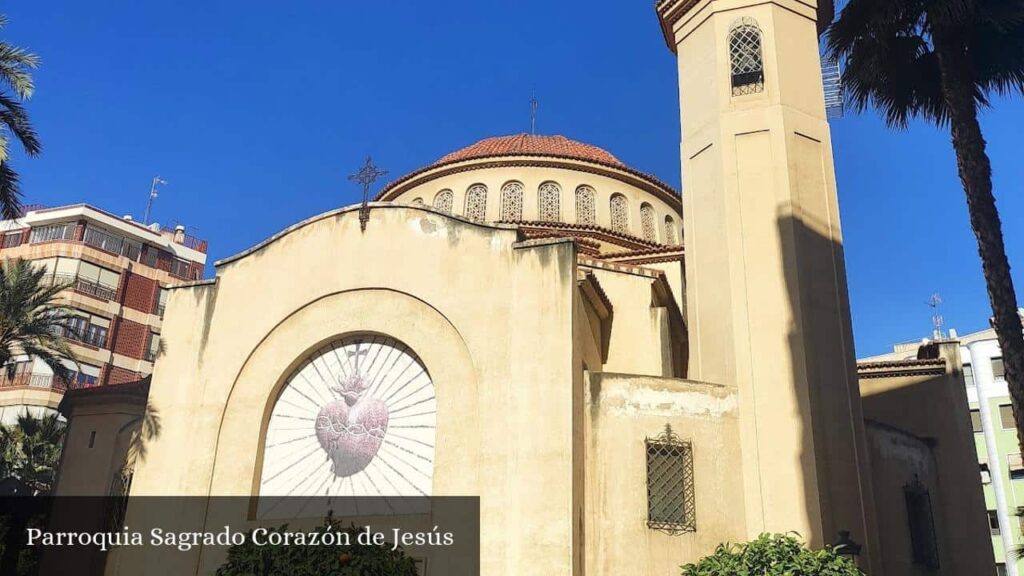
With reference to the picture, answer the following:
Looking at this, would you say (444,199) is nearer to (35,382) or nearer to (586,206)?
(586,206)

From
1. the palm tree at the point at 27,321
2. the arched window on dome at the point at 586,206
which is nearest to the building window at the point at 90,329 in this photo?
the palm tree at the point at 27,321

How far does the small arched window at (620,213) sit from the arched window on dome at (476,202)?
3415mm

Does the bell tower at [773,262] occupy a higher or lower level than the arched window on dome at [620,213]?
lower

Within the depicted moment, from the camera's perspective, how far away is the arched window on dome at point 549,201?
23.4 meters

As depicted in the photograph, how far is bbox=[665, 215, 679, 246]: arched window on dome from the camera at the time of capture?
2473 cm

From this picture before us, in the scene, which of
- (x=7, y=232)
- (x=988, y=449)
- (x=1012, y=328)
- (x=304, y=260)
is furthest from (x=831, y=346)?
(x=7, y=232)

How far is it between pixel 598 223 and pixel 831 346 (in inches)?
375

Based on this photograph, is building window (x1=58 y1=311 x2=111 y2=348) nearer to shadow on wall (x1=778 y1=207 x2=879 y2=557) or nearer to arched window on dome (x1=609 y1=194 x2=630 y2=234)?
arched window on dome (x1=609 y1=194 x2=630 y2=234)

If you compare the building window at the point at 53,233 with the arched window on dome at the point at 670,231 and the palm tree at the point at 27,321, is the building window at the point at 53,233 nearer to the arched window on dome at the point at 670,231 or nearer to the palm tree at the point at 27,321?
the palm tree at the point at 27,321

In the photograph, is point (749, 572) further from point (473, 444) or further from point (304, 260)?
point (304, 260)

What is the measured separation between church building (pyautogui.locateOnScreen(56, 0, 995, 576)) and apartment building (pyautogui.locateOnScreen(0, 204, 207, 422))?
2714 centimetres

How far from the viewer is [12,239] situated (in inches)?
1775

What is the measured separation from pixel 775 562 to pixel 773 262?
5.96m

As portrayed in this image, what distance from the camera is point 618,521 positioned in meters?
13.5
